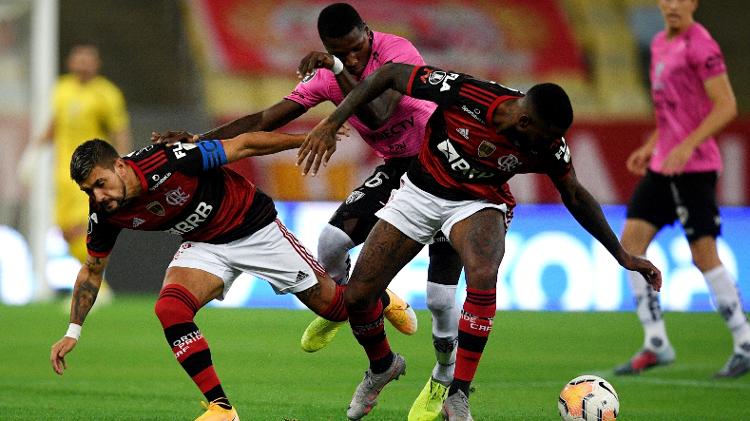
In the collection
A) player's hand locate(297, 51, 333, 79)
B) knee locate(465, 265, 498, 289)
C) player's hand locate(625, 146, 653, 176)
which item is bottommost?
player's hand locate(625, 146, 653, 176)

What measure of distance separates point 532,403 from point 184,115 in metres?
8.07

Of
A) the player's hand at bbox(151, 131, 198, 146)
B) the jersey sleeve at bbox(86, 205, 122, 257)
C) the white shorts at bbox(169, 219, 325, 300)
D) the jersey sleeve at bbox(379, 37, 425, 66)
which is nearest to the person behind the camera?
the jersey sleeve at bbox(86, 205, 122, 257)

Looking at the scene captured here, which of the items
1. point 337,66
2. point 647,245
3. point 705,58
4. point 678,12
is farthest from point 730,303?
point 337,66

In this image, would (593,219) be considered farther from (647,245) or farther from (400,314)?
(647,245)

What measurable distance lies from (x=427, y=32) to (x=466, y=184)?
12.7 m

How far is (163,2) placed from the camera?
1883 cm

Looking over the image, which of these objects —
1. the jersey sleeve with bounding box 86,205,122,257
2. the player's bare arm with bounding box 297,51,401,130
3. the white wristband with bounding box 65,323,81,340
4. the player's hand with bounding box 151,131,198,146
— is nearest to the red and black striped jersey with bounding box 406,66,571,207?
the player's bare arm with bounding box 297,51,401,130

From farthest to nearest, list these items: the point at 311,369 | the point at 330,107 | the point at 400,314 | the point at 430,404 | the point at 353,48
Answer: the point at 330,107
the point at 311,369
the point at 400,314
the point at 353,48
the point at 430,404

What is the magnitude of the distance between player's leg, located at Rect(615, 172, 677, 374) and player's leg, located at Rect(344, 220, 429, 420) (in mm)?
2399

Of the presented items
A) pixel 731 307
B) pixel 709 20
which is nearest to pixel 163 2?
pixel 709 20

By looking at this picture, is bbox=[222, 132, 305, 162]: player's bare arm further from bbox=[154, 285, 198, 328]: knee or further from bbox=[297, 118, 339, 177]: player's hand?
bbox=[154, 285, 198, 328]: knee

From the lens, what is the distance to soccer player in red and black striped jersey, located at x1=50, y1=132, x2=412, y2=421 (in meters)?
5.98

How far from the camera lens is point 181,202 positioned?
629cm

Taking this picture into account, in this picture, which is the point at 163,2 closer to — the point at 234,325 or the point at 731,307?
the point at 234,325
